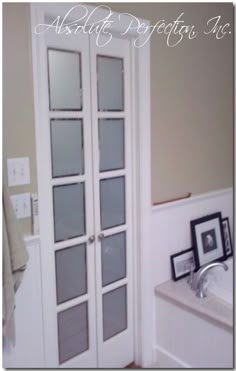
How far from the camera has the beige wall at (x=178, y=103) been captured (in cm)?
157

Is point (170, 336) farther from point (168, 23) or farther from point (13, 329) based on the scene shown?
point (168, 23)

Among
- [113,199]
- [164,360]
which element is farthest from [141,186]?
[164,360]

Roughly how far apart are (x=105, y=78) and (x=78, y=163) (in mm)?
477

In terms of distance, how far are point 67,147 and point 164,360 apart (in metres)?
1.39

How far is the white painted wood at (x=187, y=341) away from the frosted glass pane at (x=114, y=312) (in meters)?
0.21

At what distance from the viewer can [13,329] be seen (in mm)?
1560

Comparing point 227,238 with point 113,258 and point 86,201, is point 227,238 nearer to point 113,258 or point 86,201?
point 113,258

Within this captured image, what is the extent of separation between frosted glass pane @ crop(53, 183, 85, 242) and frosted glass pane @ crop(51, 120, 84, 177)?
84mm

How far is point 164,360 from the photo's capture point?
7.35ft

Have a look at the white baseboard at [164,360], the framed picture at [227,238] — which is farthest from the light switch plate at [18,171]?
the framed picture at [227,238]

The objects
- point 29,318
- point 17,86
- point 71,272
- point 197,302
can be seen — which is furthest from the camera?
point 197,302

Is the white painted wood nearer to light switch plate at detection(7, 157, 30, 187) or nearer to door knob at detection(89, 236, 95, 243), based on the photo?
door knob at detection(89, 236, 95, 243)

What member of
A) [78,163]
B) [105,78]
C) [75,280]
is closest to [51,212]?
[78,163]

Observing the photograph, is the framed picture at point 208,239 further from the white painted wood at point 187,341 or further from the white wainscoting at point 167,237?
the white painted wood at point 187,341
